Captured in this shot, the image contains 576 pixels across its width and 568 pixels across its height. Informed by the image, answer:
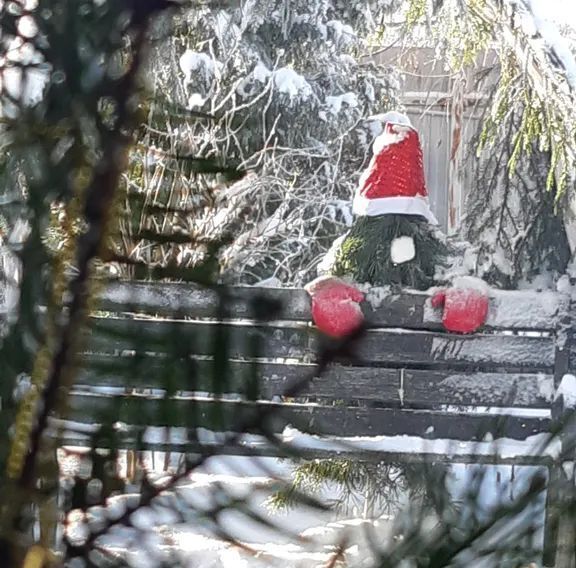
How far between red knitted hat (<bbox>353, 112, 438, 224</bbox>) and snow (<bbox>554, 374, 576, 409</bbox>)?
0.59 meters

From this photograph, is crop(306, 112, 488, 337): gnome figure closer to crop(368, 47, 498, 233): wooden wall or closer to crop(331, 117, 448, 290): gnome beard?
crop(331, 117, 448, 290): gnome beard

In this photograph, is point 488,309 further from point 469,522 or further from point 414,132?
point 469,522

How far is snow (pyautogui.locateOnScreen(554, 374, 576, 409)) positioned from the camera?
75.9 inches

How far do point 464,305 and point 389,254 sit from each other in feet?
1.28

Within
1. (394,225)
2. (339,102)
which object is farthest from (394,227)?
(339,102)

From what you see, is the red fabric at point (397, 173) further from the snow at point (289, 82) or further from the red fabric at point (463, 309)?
the snow at point (289, 82)

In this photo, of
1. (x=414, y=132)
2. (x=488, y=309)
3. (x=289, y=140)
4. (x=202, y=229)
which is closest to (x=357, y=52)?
(x=289, y=140)

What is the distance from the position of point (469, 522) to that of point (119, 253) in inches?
8.7

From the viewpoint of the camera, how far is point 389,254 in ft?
7.40

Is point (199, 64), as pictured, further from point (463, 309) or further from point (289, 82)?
point (463, 309)

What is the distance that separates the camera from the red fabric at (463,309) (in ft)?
6.28

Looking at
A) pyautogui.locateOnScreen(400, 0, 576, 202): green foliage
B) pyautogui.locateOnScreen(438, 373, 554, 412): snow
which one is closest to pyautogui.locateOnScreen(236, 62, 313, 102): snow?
pyautogui.locateOnScreen(400, 0, 576, 202): green foliage

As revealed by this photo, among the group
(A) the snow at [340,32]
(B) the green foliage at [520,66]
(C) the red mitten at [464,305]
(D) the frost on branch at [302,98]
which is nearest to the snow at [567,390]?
(C) the red mitten at [464,305]

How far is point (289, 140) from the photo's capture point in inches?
168
